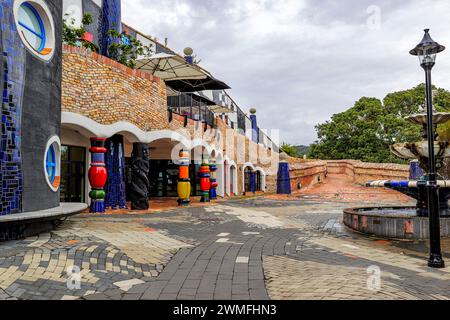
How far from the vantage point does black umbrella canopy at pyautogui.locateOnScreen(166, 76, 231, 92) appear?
19638mm

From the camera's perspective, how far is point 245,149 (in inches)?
1042

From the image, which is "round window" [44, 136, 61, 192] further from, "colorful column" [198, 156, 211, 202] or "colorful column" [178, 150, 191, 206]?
"colorful column" [198, 156, 211, 202]

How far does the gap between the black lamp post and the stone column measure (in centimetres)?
902

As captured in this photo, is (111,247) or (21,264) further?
(111,247)

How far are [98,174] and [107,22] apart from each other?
20.2 ft

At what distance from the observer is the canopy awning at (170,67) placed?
16.0m

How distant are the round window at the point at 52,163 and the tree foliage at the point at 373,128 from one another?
106 feet

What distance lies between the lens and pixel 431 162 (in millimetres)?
5418

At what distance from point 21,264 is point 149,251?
1840mm

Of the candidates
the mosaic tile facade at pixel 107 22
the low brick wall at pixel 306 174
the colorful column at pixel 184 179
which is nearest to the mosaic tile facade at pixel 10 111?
the mosaic tile facade at pixel 107 22

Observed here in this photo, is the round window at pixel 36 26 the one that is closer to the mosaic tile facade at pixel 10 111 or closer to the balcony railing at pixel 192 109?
the mosaic tile facade at pixel 10 111
